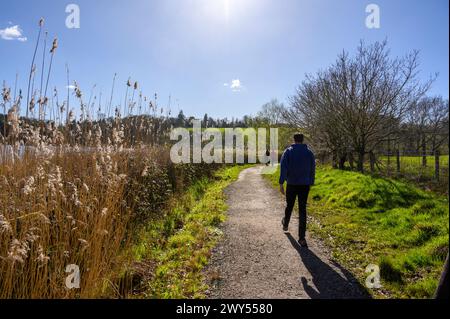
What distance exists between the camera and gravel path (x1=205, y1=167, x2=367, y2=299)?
3.91 meters

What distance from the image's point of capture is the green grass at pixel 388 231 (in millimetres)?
4203

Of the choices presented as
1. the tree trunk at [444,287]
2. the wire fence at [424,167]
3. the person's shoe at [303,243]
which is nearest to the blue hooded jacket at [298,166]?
the person's shoe at [303,243]

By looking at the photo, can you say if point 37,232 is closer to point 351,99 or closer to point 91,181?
point 91,181

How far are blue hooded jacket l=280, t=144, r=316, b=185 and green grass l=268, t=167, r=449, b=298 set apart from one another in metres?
1.41

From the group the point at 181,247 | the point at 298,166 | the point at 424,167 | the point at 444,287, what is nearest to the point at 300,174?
the point at 298,166

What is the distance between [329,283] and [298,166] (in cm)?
233

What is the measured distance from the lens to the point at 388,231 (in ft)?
19.8

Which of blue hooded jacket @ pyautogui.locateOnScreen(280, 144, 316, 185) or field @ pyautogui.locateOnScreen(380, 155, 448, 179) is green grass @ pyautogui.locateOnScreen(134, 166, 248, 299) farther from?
field @ pyautogui.locateOnScreen(380, 155, 448, 179)

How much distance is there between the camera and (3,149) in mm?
4359

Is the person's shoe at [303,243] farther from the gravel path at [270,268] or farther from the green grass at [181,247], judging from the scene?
the green grass at [181,247]

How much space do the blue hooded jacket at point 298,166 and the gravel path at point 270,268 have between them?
50.4 inches

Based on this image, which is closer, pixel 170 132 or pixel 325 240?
pixel 325 240

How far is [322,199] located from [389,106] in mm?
8035

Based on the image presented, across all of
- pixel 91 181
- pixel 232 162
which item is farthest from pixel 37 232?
pixel 232 162
